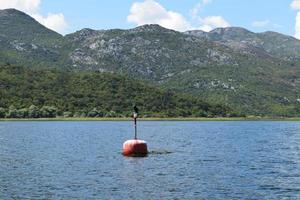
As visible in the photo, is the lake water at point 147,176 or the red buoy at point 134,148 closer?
the lake water at point 147,176

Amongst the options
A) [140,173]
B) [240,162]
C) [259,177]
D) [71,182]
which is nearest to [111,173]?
[140,173]

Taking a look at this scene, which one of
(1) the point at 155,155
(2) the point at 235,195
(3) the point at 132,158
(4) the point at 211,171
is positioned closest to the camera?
(2) the point at 235,195

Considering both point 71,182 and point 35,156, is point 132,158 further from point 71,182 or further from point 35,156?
point 71,182

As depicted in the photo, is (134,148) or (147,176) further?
(134,148)

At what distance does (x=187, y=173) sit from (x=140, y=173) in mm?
7301

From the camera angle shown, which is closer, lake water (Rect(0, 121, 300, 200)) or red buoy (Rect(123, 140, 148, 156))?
lake water (Rect(0, 121, 300, 200))

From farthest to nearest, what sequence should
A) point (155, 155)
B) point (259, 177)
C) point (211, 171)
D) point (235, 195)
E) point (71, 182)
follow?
point (155, 155)
point (211, 171)
point (259, 177)
point (71, 182)
point (235, 195)

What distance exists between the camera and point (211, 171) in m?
79.9

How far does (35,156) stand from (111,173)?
1219 inches

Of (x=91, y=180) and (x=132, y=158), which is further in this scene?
(x=132, y=158)

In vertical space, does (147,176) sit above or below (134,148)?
below

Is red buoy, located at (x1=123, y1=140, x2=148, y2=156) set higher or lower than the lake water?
higher

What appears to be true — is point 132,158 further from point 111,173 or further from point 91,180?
point 91,180

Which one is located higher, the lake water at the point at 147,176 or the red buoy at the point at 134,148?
the red buoy at the point at 134,148
